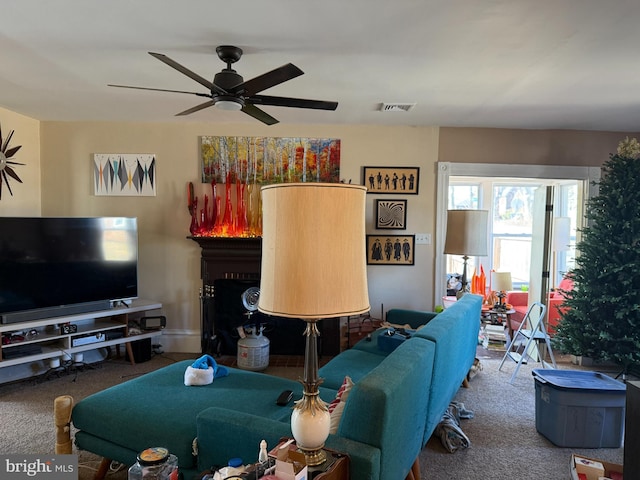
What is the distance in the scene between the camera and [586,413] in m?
2.57

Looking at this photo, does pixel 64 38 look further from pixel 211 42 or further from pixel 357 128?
pixel 357 128

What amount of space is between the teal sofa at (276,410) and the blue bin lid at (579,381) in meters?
0.53

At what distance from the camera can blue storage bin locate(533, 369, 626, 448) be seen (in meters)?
2.55

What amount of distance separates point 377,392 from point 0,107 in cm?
433

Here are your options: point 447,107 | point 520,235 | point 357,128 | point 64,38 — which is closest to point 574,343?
point 447,107

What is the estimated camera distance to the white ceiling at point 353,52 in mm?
1978

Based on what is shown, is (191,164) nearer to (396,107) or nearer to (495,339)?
(396,107)

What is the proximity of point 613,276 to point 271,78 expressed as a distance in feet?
10.7

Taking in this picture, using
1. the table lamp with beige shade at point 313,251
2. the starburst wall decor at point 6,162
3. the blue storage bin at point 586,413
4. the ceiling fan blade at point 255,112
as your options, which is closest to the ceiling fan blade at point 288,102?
the ceiling fan blade at point 255,112

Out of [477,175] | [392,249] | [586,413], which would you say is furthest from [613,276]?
[392,249]

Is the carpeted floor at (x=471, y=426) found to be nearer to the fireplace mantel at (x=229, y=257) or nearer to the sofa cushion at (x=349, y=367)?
the sofa cushion at (x=349, y=367)

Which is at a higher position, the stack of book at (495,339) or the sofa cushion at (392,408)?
the sofa cushion at (392,408)

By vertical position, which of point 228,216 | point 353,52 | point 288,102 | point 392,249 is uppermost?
point 353,52

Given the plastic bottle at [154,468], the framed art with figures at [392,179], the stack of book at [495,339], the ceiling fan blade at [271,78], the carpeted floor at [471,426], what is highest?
the ceiling fan blade at [271,78]
